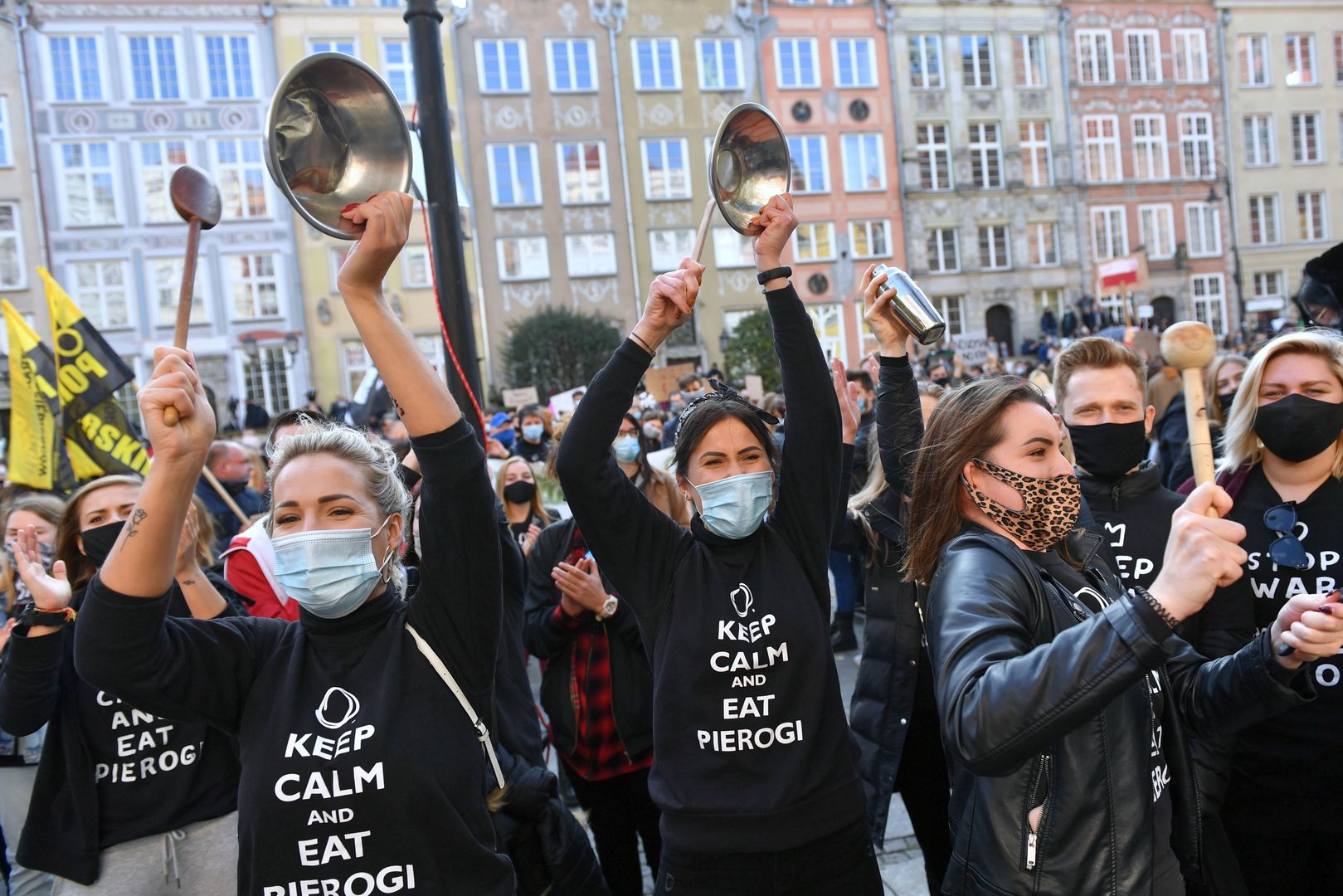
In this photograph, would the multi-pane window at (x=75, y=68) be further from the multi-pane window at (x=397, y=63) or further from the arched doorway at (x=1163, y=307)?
the arched doorway at (x=1163, y=307)

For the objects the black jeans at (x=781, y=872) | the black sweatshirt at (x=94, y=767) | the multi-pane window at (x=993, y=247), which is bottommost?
the black jeans at (x=781, y=872)

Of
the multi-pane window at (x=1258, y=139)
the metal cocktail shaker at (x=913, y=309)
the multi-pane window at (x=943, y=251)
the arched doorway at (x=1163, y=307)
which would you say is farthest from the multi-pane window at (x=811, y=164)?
the metal cocktail shaker at (x=913, y=309)

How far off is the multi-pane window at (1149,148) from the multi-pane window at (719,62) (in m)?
14.5

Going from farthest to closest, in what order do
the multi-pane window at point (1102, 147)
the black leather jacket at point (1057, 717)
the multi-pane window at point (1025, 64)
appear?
the multi-pane window at point (1102, 147) < the multi-pane window at point (1025, 64) < the black leather jacket at point (1057, 717)

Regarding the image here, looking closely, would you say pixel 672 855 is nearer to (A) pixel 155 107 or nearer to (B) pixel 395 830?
(B) pixel 395 830

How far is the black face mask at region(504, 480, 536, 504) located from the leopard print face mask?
362 centimetres

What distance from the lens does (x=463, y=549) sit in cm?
216

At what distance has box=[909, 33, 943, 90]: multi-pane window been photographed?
3322 centimetres

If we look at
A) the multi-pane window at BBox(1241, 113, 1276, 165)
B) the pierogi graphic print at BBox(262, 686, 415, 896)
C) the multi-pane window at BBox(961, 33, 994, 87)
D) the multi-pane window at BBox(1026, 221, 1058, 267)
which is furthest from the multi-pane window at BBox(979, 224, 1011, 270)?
the pierogi graphic print at BBox(262, 686, 415, 896)

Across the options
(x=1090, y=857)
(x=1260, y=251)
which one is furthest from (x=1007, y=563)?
(x=1260, y=251)

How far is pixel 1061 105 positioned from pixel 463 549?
121 feet

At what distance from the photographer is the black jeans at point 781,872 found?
2.47 metres

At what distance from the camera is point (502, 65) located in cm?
3003

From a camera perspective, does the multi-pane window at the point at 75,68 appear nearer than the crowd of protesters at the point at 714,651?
No
